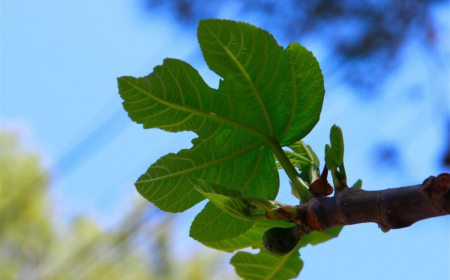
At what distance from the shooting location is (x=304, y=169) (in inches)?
19.1

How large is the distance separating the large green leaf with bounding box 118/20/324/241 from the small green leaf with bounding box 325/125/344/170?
5cm

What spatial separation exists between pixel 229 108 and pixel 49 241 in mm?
5827

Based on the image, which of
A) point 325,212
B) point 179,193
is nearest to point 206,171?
point 179,193

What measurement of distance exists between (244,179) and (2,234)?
5.89 m

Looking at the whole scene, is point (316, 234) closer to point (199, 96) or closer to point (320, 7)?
point (199, 96)

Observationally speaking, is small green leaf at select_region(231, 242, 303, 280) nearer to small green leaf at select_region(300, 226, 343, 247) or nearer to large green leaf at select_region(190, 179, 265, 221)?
small green leaf at select_region(300, 226, 343, 247)

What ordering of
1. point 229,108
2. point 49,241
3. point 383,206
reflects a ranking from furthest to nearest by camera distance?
point 49,241 < point 229,108 < point 383,206

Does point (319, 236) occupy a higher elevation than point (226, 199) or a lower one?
higher

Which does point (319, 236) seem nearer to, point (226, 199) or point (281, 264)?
point (281, 264)

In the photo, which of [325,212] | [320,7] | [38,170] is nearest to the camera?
[325,212]

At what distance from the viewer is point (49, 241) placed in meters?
5.50

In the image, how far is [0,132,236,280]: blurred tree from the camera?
16.8ft

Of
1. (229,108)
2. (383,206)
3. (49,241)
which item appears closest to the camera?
(383,206)

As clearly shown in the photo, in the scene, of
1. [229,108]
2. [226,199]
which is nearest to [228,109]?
[229,108]
